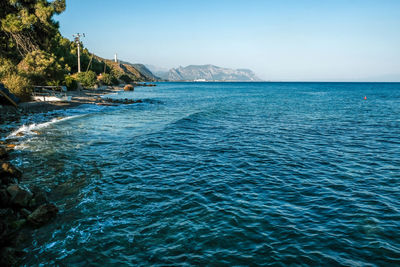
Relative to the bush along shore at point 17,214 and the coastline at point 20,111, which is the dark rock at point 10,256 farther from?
the coastline at point 20,111

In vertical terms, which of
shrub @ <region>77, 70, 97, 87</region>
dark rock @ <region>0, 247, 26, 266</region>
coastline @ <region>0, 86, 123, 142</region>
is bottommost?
dark rock @ <region>0, 247, 26, 266</region>

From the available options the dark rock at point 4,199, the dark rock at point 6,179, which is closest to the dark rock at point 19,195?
the dark rock at point 4,199

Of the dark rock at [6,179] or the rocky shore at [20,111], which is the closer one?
the dark rock at [6,179]

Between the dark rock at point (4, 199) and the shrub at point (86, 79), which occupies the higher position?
the shrub at point (86, 79)

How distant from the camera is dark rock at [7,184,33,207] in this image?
9.27 metres

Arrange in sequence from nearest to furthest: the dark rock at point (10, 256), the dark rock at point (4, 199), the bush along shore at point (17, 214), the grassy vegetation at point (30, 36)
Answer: the dark rock at point (10, 256)
the bush along shore at point (17, 214)
the dark rock at point (4, 199)
the grassy vegetation at point (30, 36)

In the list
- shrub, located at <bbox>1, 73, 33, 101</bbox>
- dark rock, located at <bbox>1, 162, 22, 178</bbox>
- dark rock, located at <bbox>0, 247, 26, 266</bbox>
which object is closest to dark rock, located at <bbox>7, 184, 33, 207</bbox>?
dark rock, located at <bbox>1, 162, 22, 178</bbox>

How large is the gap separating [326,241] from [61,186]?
1051cm

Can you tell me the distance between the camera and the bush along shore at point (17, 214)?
7.14 meters

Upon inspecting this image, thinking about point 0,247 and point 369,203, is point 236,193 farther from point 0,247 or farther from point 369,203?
point 0,247

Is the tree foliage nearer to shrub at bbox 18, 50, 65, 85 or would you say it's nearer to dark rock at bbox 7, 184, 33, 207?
shrub at bbox 18, 50, 65, 85

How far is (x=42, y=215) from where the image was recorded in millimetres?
8656

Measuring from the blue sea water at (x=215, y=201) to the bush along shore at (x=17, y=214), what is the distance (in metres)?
0.42

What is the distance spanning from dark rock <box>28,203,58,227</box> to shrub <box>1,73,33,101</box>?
31.2 m
